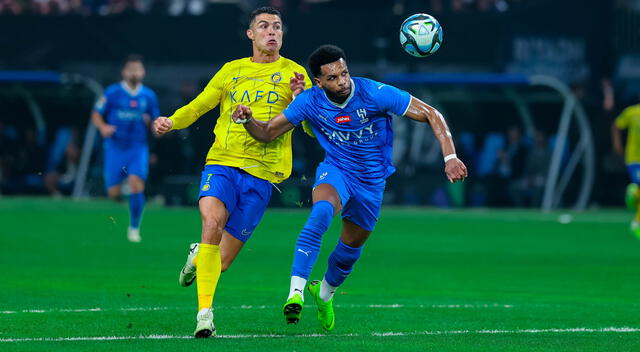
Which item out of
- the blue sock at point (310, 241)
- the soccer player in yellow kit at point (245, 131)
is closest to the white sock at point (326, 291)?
the blue sock at point (310, 241)

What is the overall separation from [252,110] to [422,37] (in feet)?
4.80

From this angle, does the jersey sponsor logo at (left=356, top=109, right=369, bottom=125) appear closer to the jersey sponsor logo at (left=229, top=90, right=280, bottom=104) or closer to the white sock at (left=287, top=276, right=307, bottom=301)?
the jersey sponsor logo at (left=229, top=90, right=280, bottom=104)

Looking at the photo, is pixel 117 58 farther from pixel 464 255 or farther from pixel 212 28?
pixel 464 255

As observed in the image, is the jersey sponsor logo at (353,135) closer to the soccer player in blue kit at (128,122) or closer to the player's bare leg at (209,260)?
the player's bare leg at (209,260)

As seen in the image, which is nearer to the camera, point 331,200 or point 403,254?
point 331,200

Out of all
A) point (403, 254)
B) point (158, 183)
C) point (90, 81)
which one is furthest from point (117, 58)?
point (403, 254)

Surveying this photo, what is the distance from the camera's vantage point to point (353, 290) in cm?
1323

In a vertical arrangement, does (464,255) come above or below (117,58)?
below

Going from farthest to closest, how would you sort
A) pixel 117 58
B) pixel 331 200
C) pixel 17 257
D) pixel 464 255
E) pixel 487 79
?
pixel 117 58 < pixel 487 79 < pixel 464 255 < pixel 17 257 < pixel 331 200

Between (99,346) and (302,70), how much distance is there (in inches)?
119

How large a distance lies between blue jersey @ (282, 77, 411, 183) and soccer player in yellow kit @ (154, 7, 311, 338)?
0.37m

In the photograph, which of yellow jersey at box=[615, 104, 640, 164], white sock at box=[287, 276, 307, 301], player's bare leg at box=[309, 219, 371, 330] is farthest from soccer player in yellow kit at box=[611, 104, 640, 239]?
white sock at box=[287, 276, 307, 301]

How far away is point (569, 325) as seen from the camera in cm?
1035

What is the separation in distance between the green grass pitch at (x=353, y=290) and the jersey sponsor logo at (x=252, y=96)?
168 centimetres
